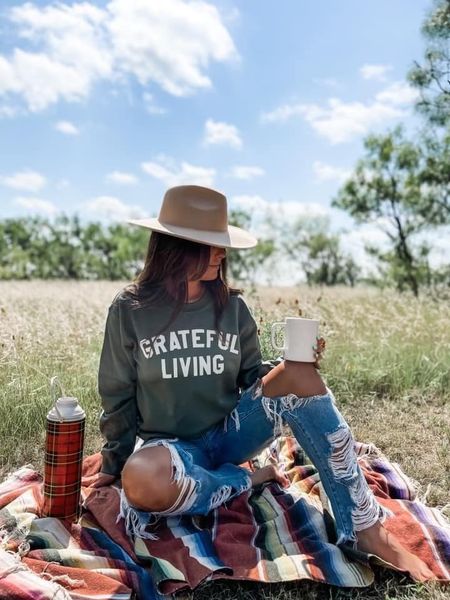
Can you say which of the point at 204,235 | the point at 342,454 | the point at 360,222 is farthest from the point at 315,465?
the point at 360,222

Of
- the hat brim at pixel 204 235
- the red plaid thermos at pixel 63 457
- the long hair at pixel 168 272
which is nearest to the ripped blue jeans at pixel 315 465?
the red plaid thermos at pixel 63 457

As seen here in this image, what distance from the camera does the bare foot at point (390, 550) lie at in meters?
1.97

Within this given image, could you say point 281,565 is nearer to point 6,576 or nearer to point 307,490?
point 307,490

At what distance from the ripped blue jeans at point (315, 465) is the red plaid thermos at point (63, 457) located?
23cm

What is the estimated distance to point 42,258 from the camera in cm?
4444

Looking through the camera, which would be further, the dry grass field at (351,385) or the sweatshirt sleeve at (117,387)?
the sweatshirt sleeve at (117,387)

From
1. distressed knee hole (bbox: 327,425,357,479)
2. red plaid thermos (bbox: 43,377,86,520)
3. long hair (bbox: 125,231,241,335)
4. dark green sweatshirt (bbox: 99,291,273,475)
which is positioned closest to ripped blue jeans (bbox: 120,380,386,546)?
distressed knee hole (bbox: 327,425,357,479)

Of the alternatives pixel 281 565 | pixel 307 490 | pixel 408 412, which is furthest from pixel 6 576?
pixel 408 412

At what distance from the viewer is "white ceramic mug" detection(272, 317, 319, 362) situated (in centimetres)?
202

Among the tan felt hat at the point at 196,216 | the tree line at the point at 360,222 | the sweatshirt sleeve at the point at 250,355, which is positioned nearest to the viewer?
the tan felt hat at the point at 196,216

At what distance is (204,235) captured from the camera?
6.89 ft

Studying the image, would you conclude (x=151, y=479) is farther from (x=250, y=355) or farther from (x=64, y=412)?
(x=250, y=355)

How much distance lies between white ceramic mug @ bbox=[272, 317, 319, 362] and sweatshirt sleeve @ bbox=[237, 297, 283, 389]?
324mm

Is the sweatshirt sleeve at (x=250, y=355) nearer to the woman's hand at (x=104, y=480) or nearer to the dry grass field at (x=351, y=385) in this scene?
the woman's hand at (x=104, y=480)
